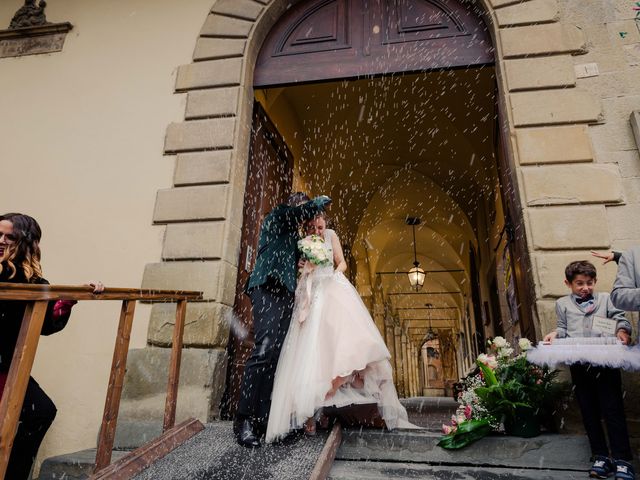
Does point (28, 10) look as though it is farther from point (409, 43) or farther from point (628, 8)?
point (628, 8)

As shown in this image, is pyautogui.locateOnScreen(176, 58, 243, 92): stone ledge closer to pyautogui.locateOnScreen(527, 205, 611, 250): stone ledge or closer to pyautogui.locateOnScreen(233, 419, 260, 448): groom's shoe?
pyautogui.locateOnScreen(527, 205, 611, 250): stone ledge

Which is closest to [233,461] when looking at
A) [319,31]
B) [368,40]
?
[368,40]

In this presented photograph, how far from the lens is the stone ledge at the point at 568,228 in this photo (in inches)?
132

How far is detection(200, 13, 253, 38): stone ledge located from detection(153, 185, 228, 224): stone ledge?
1859mm

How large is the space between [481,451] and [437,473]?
37cm

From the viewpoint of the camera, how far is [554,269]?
10.9 ft

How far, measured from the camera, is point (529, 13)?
165 inches

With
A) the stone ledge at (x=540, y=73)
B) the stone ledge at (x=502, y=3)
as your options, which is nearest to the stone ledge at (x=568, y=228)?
the stone ledge at (x=540, y=73)

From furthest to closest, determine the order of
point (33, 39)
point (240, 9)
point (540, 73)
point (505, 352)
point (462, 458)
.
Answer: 1. point (33, 39)
2. point (240, 9)
3. point (540, 73)
4. point (505, 352)
5. point (462, 458)

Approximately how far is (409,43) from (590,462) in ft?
13.4

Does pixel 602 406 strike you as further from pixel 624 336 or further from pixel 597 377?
pixel 624 336

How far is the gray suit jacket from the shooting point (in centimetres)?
236

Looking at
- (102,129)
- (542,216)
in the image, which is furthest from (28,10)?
(542,216)

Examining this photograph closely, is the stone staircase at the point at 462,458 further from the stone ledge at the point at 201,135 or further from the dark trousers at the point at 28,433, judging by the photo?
the stone ledge at the point at 201,135
